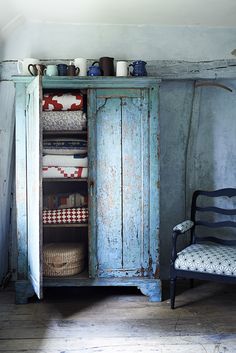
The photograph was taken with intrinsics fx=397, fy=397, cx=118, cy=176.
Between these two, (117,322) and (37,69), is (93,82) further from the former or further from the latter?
(117,322)

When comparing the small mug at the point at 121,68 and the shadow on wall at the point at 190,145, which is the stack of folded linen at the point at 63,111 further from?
the shadow on wall at the point at 190,145

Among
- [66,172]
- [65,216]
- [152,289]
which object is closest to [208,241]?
[152,289]

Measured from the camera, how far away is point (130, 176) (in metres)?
3.40

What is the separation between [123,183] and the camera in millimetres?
3398

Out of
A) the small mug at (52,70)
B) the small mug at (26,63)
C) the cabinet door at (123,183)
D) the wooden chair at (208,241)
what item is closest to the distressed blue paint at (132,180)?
the cabinet door at (123,183)

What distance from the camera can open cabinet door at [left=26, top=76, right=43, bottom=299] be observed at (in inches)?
114

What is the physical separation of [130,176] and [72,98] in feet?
2.75

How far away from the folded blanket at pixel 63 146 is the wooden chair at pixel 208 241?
3.52 ft

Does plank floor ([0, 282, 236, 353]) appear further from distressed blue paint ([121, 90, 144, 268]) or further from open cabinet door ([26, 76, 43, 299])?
distressed blue paint ([121, 90, 144, 268])

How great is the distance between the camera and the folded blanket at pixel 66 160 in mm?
3434

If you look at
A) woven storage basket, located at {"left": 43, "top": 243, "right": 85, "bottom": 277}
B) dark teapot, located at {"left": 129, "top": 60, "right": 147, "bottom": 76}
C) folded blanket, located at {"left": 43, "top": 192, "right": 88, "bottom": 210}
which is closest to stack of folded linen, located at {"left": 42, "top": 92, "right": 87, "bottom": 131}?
dark teapot, located at {"left": 129, "top": 60, "right": 147, "bottom": 76}

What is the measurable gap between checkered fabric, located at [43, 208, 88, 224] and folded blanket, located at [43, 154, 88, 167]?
400 millimetres

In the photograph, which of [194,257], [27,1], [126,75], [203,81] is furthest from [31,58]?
[194,257]

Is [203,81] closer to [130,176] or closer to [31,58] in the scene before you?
[130,176]
